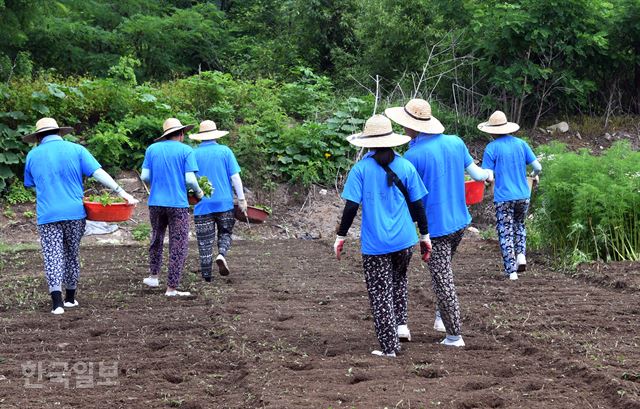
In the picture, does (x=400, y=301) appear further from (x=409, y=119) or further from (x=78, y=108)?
(x=78, y=108)

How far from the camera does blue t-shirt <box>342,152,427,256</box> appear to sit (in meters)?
6.75

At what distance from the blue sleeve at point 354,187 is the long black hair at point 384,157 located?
0.58 feet

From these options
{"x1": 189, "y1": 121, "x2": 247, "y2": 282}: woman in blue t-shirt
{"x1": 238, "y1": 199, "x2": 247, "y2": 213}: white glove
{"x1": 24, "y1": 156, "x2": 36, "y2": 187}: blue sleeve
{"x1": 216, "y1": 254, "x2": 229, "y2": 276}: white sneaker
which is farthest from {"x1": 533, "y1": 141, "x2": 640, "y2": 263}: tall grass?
{"x1": 24, "y1": 156, "x2": 36, "y2": 187}: blue sleeve

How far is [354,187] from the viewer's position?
22.1ft

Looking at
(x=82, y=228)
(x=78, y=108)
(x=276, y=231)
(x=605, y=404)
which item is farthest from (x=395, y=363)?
(x=78, y=108)

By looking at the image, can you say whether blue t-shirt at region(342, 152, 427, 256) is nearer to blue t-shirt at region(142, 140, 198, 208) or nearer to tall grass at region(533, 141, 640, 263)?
blue t-shirt at region(142, 140, 198, 208)

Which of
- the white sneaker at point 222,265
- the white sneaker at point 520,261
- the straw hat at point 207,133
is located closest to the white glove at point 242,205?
the white sneaker at point 222,265

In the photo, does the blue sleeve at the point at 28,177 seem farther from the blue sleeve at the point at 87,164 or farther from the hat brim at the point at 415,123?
the hat brim at the point at 415,123

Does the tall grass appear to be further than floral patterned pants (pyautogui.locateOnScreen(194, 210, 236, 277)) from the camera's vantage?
Yes

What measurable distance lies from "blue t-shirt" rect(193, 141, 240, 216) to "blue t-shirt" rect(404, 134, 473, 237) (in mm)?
3836

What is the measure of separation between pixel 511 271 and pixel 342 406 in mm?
5391

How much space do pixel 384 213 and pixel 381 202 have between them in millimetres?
87

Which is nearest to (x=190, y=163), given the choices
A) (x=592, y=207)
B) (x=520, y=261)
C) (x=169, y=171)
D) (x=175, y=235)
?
A: (x=169, y=171)

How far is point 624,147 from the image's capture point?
1244cm
